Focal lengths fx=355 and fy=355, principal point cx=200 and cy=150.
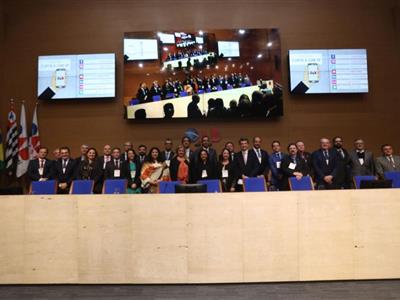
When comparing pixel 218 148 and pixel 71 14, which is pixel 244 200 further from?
pixel 71 14

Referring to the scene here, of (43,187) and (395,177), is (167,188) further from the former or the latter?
(395,177)

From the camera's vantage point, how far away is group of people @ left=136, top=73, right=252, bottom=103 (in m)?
6.73

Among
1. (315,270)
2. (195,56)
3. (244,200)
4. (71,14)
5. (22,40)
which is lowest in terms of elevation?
(315,270)

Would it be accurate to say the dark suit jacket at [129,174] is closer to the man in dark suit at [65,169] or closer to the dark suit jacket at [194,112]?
the man in dark suit at [65,169]

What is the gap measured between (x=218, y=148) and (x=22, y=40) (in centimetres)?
454

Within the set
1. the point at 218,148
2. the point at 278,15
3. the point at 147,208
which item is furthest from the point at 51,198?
the point at 278,15

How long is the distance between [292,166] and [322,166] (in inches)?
21.7

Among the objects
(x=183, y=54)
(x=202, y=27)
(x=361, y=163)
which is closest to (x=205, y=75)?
(x=183, y=54)

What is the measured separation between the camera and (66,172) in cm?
575

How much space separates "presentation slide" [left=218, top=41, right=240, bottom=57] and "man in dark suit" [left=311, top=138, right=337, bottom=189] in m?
2.43

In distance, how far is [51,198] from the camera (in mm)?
3494

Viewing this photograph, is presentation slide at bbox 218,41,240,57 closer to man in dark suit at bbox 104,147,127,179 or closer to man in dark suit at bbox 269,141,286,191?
man in dark suit at bbox 269,141,286,191

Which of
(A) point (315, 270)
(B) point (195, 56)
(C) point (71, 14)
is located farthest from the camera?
(C) point (71, 14)

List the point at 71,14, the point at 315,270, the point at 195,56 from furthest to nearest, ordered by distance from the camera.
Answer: the point at 71,14 < the point at 195,56 < the point at 315,270
